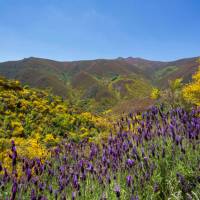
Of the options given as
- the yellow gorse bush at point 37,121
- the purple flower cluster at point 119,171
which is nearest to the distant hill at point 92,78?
the yellow gorse bush at point 37,121

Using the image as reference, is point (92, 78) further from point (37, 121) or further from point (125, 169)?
point (125, 169)

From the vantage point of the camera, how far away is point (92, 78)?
12988 cm

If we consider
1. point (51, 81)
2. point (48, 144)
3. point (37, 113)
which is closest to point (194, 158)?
point (48, 144)

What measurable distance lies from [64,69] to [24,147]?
491 ft

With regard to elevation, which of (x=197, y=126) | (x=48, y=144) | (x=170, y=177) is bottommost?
(x=48, y=144)

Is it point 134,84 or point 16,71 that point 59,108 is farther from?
point 16,71

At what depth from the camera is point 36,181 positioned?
2.90m

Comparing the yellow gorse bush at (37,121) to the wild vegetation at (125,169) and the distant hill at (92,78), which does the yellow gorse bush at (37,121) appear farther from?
the distant hill at (92,78)

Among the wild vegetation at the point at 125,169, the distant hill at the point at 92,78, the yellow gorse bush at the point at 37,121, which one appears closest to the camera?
the wild vegetation at the point at 125,169

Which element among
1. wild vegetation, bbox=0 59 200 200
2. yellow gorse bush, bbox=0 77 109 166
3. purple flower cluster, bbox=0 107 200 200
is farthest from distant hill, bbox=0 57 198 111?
purple flower cluster, bbox=0 107 200 200

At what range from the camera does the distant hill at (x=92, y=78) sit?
108 metres

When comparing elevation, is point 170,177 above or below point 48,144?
above

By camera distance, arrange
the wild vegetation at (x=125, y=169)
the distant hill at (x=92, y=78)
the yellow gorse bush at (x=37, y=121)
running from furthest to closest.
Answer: the distant hill at (x=92, y=78)
the yellow gorse bush at (x=37, y=121)
the wild vegetation at (x=125, y=169)

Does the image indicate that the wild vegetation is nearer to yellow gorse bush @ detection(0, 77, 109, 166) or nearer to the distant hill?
yellow gorse bush @ detection(0, 77, 109, 166)
